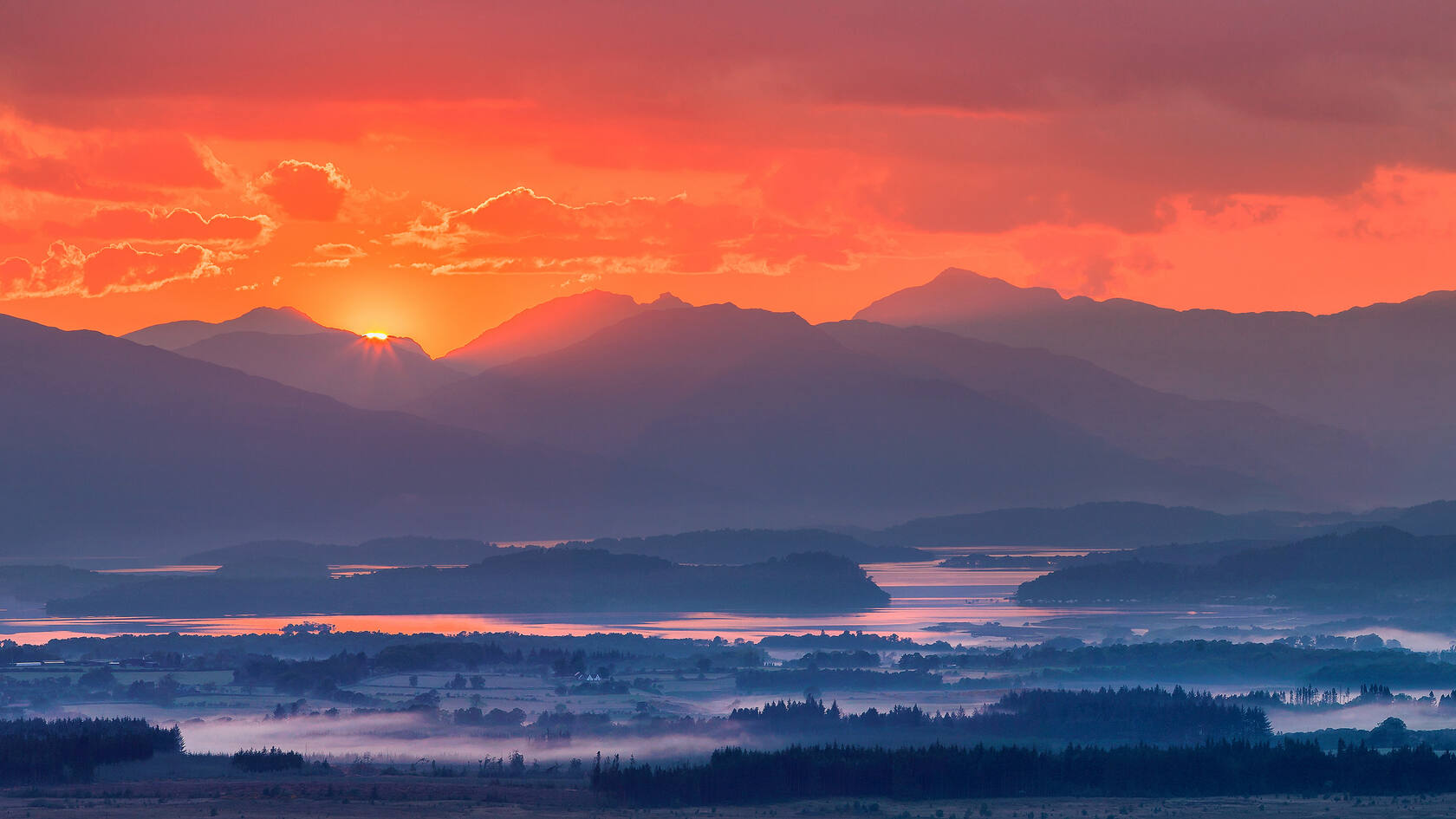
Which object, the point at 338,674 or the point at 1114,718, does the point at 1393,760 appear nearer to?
the point at 1114,718

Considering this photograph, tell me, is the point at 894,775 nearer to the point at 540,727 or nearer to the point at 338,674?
the point at 540,727

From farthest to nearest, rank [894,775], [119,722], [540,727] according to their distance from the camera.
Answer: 1. [540,727]
2. [119,722]
3. [894,775]

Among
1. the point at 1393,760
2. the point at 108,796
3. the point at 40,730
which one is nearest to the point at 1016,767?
the point at 1393,760

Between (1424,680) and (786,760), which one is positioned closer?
(786,760)

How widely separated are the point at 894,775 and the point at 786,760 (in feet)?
20.5

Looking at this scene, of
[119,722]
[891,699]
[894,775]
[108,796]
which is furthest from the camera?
[891,699]

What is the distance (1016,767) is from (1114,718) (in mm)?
36704

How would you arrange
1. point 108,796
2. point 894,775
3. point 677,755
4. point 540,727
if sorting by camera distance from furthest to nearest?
point 540,727 < point 677,755 < point 894,775 < point 108,796

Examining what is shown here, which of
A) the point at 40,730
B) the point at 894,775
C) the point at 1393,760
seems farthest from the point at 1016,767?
the point at 40,730

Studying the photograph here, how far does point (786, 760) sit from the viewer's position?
124 m

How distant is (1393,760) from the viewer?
123250mm

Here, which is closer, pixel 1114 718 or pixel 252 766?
pixel 252 766

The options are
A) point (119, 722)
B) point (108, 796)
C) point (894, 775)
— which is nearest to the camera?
point (108, 796)

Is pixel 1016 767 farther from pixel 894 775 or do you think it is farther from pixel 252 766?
pixel 252 766
